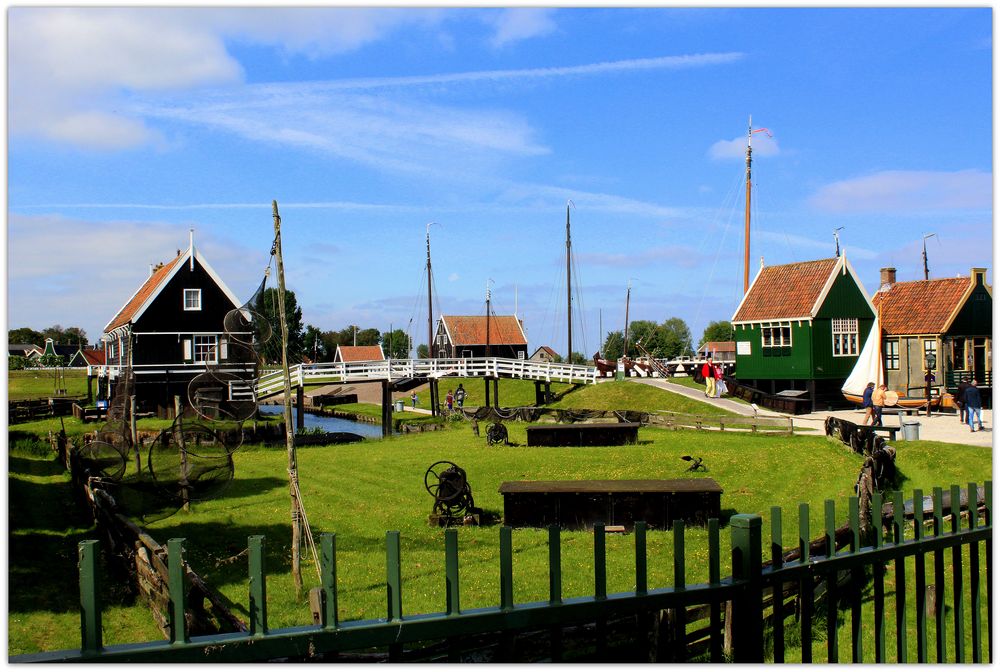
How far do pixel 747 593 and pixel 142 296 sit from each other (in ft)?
152

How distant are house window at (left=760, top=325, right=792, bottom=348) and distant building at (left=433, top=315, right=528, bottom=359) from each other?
4316cm

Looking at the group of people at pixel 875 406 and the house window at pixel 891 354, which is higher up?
the house window at pixel 891 354

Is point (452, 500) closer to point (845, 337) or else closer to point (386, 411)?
point (386, 411)

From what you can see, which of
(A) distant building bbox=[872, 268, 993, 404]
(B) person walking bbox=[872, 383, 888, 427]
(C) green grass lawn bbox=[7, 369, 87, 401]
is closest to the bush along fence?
(B) person walking bbox=[872, 383, 888, 427]

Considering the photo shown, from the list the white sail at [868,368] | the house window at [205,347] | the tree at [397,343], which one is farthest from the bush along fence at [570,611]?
the tree at [397,343]

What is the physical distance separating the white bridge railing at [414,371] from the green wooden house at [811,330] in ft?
42.5

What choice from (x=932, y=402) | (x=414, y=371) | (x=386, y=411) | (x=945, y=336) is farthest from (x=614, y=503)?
(x=945, y=336)

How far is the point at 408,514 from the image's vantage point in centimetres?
1836

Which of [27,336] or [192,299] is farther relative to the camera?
[27,336]

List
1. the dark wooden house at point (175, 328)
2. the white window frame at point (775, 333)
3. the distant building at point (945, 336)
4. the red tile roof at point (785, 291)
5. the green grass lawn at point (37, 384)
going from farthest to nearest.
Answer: the green grass lawn at point (37, 384)
the dark wooden house at point (175, 328)
the white window frame at point (775, 333)
the red tile roof at point (785, 291)
the distant building at point (945, 336)

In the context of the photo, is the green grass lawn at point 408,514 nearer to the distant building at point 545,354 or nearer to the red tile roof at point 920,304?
the red tile roof at point 920,304

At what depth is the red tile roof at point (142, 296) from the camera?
43419 millimetres

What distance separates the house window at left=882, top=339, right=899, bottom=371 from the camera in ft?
136

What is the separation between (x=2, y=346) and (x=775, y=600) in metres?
5.83
